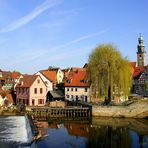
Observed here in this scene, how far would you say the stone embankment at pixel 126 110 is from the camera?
55875 millimetres

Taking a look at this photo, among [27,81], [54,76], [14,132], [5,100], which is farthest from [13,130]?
[54,76]

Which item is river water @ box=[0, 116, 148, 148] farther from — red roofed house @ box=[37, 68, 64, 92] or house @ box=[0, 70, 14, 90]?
house @ box=[0, 70, 14, 90]

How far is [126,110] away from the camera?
185ft

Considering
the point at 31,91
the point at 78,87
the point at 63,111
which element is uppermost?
the point at 78,87

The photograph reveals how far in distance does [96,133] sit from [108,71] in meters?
17.7

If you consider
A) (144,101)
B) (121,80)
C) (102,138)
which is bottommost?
(102,138)

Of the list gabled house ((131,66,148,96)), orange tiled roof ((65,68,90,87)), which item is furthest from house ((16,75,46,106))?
gabled house ((131,66,148,96))

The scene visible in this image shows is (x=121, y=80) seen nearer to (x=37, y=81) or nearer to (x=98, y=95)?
(x=98, y=95)

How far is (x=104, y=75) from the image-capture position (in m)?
58.3

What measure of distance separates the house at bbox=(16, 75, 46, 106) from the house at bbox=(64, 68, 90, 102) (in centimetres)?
661

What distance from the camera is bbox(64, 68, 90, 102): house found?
68.1 meters

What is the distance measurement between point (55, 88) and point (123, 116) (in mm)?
24899

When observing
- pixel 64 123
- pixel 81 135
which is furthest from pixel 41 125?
pixel 81 135

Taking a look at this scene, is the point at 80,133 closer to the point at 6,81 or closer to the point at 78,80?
the point at 78,80
